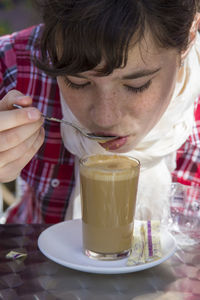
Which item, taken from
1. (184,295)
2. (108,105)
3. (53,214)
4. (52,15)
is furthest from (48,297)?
(53,214)

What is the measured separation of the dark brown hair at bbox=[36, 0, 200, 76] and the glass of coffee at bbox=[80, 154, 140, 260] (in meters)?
0.22

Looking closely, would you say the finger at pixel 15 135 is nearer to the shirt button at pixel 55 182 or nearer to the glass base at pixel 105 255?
the glass base at pixel 105 255

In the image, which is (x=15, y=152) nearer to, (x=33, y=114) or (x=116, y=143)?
(x=33, y=114)

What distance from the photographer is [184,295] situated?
2.77 feet

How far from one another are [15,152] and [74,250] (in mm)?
260

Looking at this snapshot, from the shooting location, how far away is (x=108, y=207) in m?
0.97

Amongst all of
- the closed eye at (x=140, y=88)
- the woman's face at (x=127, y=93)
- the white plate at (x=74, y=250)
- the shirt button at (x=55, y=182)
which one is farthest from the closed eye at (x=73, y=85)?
the shirt button at (x=55, y=182)

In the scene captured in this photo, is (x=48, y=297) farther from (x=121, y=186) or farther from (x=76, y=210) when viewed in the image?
(x=76, y=210)

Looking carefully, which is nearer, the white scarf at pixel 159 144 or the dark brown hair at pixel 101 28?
the dark brown hair at pixel 101 28

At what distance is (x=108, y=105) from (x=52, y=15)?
0.24m

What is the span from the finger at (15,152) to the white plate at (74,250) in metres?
0.19

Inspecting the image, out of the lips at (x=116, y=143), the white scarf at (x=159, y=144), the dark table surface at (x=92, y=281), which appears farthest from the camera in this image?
the white scarf at (x=159, y=144)

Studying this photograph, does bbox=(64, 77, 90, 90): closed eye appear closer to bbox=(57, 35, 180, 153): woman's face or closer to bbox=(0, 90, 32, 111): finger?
bbox=(57, 35, 180, 153): woman's face

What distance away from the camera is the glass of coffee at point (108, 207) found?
37.6 inches
